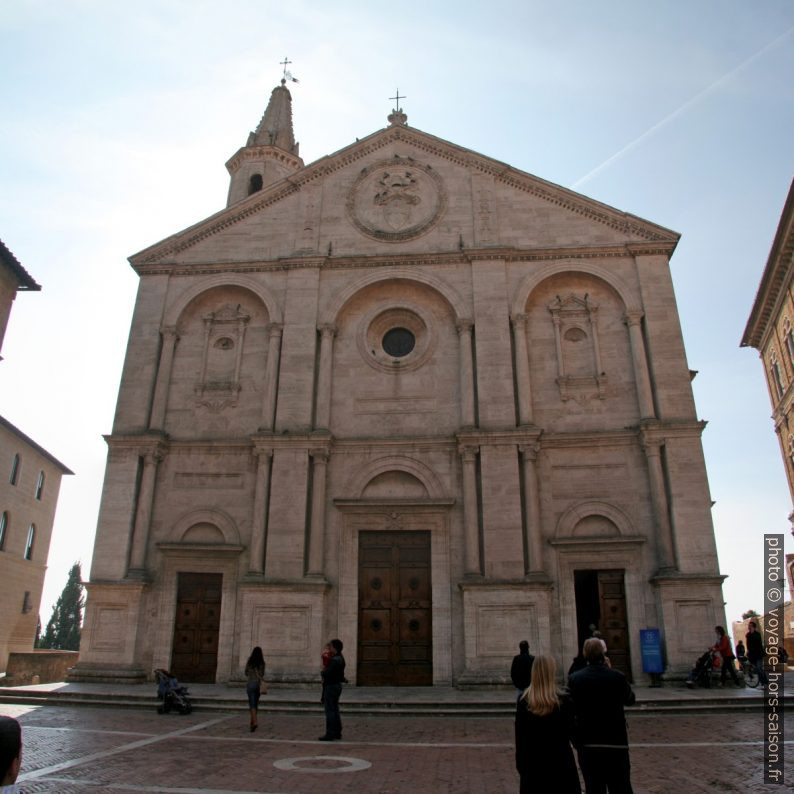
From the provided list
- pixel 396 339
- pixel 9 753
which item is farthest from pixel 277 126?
pixel 9 753

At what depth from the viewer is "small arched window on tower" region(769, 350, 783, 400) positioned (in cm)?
3515

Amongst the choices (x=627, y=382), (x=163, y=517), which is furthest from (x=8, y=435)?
(x=627, y=382)

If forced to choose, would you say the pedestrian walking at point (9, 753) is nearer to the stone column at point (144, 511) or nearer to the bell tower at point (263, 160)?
the stone column at point (144, 511)

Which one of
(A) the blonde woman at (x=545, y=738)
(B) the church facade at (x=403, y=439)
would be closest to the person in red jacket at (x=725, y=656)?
(B) the church facade at (x=403, y=439)

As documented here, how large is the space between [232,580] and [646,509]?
1282 centimetres

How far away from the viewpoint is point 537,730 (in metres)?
4.98

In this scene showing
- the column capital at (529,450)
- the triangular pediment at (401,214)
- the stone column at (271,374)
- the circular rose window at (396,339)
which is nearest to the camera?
the column capital at (529,450)

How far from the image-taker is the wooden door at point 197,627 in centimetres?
1991

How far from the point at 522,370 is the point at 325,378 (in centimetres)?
656

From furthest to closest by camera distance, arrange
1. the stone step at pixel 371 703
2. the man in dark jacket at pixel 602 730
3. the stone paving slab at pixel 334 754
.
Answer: the stone step at pixel 371 703, the stone paving slab at pixel 334 754, the man in dark jacket at pixel 602 730

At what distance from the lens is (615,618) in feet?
63.7

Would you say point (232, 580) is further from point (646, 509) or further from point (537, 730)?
point (537, 730)

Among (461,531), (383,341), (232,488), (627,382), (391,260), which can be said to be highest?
(391,260)

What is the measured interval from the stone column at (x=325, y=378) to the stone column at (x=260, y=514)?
1975 millimetres
